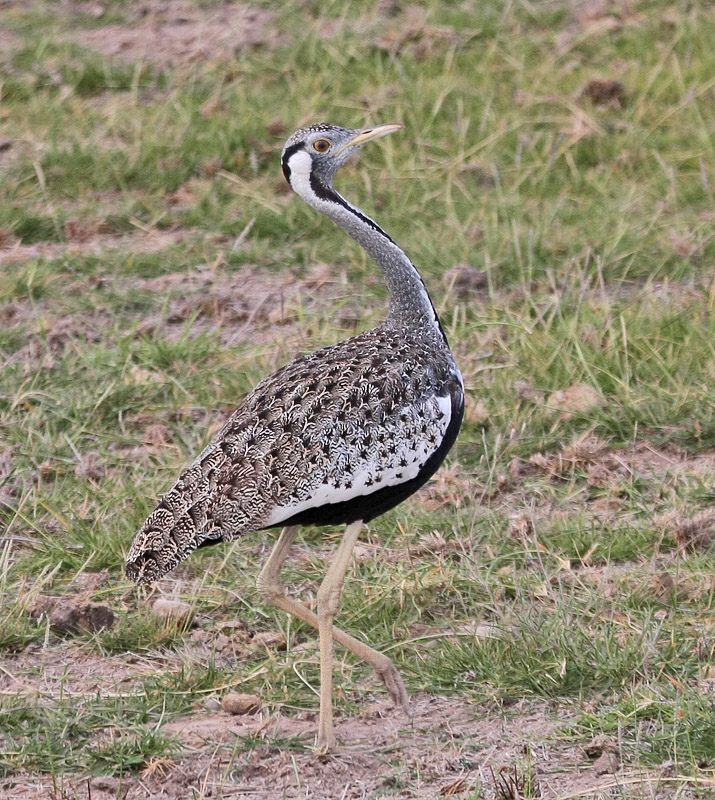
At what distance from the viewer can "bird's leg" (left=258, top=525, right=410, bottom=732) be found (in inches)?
154

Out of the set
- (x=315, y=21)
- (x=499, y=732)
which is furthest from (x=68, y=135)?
(x=499, y=732)

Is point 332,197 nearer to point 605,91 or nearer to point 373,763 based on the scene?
point 373,763

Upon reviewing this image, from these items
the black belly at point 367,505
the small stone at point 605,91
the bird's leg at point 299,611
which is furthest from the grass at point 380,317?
the black belly at point 367,505

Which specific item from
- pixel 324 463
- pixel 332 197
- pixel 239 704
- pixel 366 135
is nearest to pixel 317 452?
pixel 324 463

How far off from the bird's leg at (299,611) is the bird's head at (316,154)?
43.8 inches

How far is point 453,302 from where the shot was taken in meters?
6.14

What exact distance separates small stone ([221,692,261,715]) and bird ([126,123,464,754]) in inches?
8.4

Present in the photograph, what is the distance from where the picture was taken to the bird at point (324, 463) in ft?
12.4

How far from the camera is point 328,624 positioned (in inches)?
154

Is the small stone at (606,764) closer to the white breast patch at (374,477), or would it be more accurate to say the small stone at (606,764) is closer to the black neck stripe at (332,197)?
the white breast patch at (374,477)

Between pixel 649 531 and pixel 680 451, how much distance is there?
64cm

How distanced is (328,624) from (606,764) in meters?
0.85

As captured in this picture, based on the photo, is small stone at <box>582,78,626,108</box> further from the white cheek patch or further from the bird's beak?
the white cheek patch

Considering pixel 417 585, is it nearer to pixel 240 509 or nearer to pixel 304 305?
pixel 240 509
